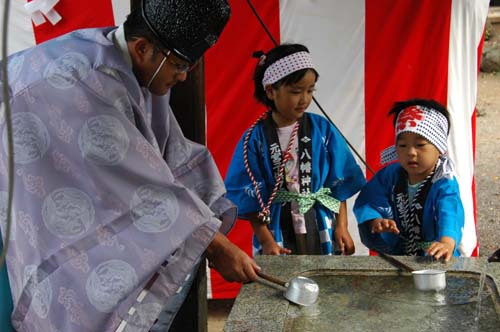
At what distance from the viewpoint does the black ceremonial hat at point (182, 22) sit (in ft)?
6.11

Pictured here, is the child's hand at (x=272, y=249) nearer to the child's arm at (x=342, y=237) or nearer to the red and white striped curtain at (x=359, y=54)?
the child's arm at (x=342, y=237)

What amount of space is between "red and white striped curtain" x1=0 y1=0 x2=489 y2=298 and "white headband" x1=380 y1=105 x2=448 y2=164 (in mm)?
942

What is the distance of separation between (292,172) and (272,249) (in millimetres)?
364

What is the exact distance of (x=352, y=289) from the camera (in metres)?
2.22

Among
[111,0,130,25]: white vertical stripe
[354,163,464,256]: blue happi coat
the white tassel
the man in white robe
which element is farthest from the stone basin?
the white tassel

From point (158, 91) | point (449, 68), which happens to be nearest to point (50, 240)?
point (158, 91)

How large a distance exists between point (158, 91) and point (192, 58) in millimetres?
168

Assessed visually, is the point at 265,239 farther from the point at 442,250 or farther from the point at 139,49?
the point at 139,49

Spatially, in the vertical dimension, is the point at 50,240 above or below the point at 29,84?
below

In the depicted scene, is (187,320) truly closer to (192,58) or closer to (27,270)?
(27,270)

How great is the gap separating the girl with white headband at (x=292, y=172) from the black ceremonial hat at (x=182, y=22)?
938 millimetres

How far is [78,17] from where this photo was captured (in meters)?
3.65

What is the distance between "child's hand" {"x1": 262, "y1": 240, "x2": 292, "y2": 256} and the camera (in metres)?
2.77

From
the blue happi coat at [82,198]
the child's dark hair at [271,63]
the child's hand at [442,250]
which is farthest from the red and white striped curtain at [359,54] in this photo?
the blue happi coat at [82,198]
